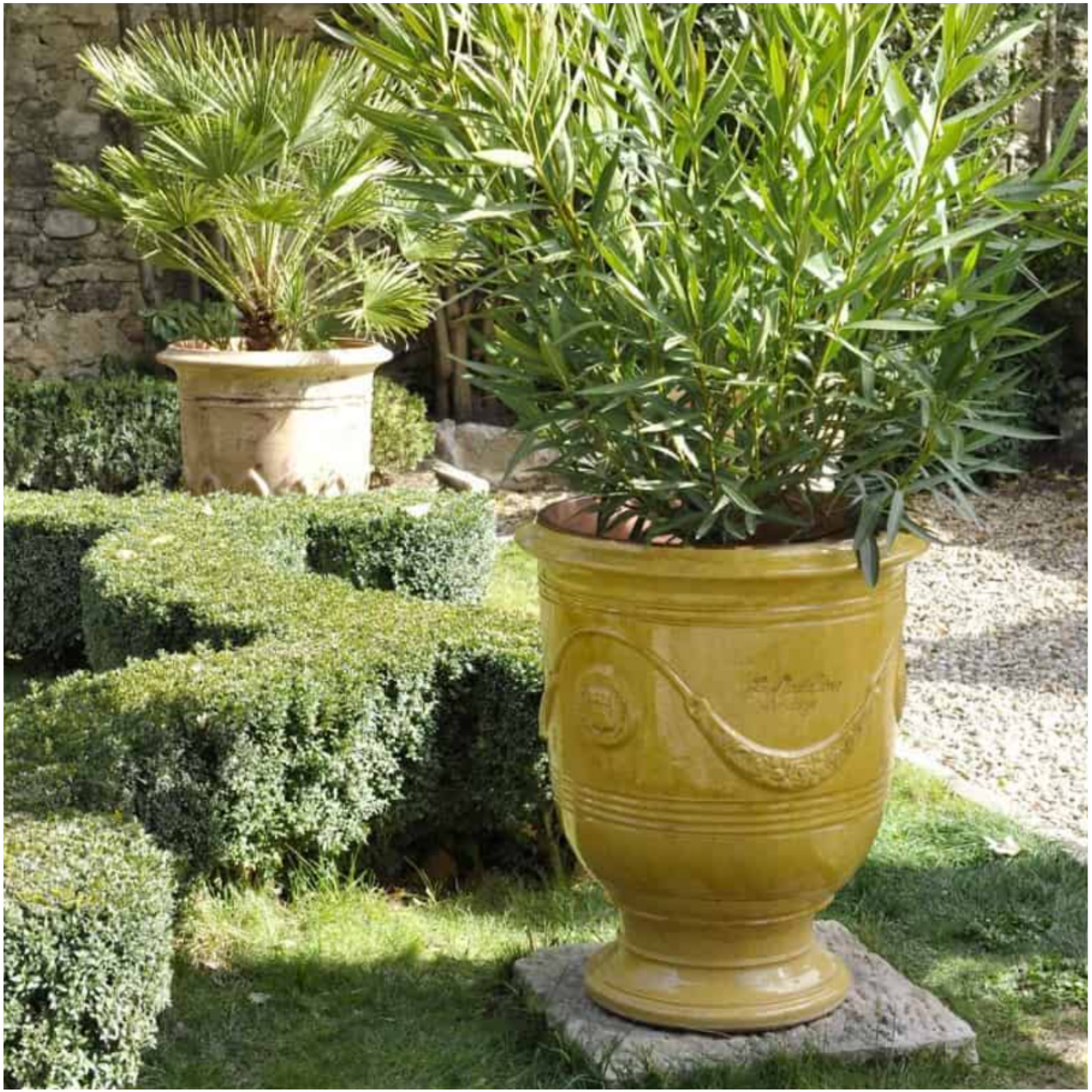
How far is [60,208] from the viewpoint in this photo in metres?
10.5

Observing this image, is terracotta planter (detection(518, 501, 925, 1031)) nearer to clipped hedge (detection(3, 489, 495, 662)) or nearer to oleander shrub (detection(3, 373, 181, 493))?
clipped hedge (detection(3, 489, 495, 662))

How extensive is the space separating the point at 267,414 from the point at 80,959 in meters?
4.63

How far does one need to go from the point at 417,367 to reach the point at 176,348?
3568 mm

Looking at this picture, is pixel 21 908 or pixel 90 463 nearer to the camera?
pixel 21 908

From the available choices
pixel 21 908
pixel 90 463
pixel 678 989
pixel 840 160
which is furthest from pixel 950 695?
pixel 90 463

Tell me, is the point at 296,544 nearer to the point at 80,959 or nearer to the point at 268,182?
the point at 268,182

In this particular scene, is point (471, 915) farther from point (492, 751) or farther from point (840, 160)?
point (840, 160)

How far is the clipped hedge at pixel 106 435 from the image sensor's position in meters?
9.33

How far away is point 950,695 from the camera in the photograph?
19.0 ft

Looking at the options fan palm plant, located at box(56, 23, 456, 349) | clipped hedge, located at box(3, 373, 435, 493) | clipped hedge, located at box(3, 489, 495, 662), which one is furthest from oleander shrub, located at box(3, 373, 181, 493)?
clipped hedge, located at box(3, 489, 495, 662)

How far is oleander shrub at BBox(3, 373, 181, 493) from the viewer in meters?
9.33

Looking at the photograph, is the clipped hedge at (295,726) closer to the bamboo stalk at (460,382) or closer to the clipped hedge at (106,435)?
the clipped hedge at (106,435)

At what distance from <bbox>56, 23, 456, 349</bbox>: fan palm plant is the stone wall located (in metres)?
2.66

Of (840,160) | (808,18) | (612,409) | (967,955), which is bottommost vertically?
(967,955)
